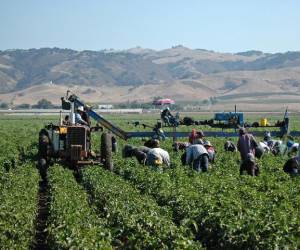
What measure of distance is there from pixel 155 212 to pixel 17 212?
238 cm

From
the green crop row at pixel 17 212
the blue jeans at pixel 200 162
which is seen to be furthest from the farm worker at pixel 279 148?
the green crop row at pixel 17 212

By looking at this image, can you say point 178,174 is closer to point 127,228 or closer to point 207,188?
point 207,188

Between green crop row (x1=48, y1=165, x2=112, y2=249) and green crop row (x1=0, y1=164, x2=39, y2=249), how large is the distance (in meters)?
0.38

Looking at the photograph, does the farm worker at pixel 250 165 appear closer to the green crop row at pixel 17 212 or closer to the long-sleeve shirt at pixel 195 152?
the long-sleeve shirt at pixel 195 152

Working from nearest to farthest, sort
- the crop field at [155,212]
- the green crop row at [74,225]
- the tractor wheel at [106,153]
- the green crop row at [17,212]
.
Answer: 1. the green crop row at [74,225]
2. the crop field at [155,212]
3. the green crop row at [17,212]
4. the tractor wheel at [106,153]

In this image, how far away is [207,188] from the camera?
1520 cm

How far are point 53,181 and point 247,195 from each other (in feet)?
20.0

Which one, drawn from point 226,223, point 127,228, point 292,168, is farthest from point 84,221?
point 292,168

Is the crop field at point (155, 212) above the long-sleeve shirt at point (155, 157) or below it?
below

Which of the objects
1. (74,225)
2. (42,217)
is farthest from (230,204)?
(42,217)

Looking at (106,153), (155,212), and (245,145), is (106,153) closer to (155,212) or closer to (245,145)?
(245,145)

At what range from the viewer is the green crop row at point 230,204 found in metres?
10.6

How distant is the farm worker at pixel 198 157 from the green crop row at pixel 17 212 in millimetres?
4217

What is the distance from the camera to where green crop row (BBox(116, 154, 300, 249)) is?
10.6 meters
